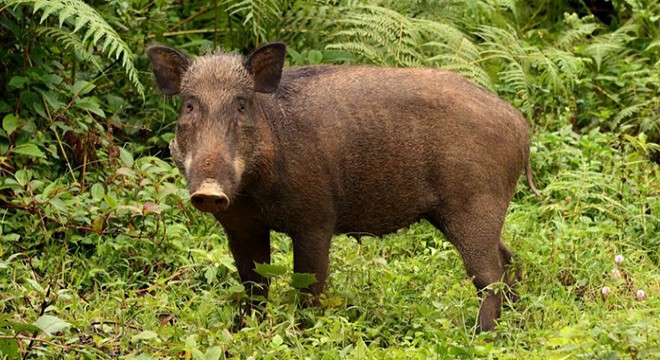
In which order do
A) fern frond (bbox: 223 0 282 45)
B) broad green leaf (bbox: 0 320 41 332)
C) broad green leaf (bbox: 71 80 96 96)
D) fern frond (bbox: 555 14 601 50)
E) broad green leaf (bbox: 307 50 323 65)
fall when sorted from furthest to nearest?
fern frond (bbox: 555 14 601 50) → broad green leaf (bbox: 307 50 323 65) → fern frond (bbox: 223 0 282 45) → broad green leaf (bbox: 71 80 96 96) → broad green leaf (bbox: 0 320 41 332)

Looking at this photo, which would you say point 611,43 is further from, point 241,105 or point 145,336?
point 145,336

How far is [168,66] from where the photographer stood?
6.02m

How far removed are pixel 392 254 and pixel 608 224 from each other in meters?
1.37

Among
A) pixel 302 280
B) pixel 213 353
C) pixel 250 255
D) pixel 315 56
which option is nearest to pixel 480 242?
pixel 302 280

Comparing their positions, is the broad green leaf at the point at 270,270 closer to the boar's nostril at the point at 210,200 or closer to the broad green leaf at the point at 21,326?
the boar's nostril at the point at 210,200

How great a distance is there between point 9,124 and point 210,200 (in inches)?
88.3

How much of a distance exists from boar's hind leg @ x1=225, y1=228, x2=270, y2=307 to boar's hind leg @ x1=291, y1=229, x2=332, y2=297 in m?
0.23

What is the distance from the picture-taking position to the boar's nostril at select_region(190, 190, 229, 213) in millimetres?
5355

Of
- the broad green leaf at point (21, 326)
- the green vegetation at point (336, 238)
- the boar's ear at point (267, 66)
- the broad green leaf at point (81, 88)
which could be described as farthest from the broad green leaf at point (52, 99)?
the broad green leaf at point (21, 326)

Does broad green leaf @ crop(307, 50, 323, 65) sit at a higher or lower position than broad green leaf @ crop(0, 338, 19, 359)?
lower

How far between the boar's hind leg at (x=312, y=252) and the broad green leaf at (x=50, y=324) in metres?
1.31

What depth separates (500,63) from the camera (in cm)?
903

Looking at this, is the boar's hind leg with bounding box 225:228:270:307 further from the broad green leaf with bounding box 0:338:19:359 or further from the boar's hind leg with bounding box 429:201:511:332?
the broad green leaf with bounding box 0:338:19:359

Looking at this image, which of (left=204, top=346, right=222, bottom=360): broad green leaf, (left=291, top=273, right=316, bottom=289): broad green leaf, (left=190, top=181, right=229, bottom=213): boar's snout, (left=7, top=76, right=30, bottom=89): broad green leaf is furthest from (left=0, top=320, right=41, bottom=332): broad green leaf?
(left=7, top=76, right=30, bottom=89): broad green leaf
